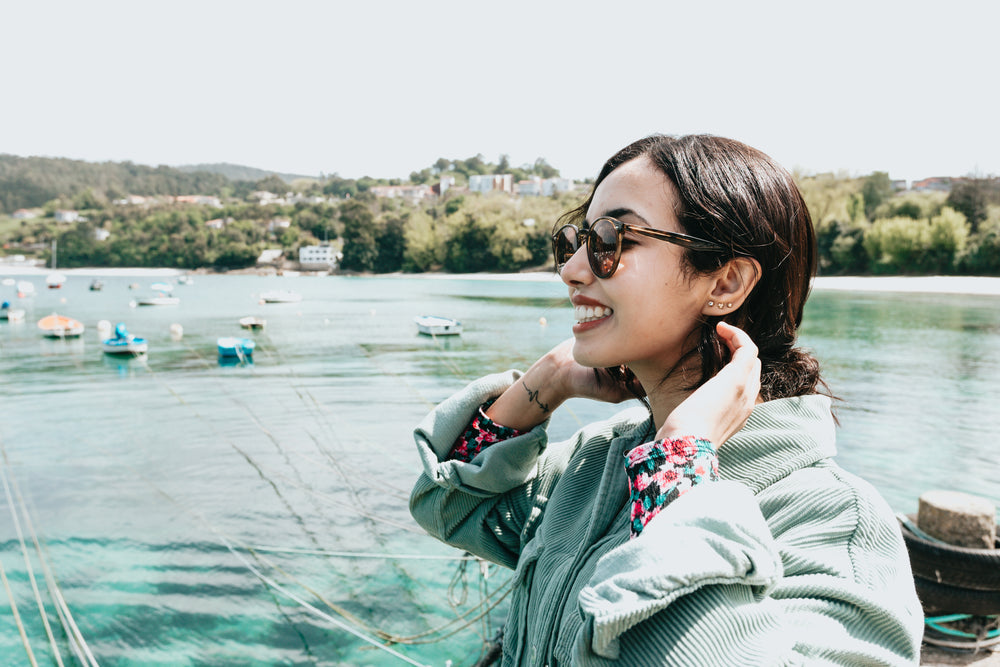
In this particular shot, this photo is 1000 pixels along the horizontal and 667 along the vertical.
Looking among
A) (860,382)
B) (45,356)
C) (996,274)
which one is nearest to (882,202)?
(996,274)

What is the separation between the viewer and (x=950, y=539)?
4496mm

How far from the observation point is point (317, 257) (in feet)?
390

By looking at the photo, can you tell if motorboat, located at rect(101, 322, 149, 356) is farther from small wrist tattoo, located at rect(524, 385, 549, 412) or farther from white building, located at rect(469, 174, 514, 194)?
white building, located at rect(469, 174, 514, 194)

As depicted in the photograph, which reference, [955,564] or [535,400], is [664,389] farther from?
[955,564]

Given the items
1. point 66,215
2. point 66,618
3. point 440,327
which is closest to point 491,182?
point 66,215

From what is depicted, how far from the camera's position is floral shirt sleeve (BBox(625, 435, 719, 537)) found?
1059 millimetres

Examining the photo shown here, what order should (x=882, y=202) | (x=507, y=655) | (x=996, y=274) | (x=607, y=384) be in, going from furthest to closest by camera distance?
(x=882, y=202)
(x=996, y=274)
(x=607, y=384)
(x=507, y=655)

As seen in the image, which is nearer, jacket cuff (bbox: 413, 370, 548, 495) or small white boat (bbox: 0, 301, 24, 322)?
jacket cuff (bbox: 413, 370, 548, 495)

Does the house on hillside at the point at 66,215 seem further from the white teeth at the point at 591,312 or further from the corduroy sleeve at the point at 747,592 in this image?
the corduroy sleeve at the point at 747,592

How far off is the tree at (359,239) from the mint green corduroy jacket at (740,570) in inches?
4402

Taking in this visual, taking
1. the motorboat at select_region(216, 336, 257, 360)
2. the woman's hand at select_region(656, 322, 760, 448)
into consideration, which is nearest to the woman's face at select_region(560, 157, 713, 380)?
the woman's hand at select_region(656, 322, 760, 448)

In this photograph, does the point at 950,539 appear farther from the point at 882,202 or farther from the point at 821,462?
the point at 882,202

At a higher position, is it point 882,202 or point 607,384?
point 882,202

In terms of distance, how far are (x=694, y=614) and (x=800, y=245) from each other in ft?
2.46
